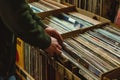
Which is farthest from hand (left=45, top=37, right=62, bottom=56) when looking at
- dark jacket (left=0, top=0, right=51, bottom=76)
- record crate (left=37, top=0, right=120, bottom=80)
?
record crate (left=37, top=0, right=120, bottom=80)

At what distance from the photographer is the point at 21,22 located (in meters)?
1.11

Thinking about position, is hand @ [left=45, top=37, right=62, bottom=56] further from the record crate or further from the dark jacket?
the record crate

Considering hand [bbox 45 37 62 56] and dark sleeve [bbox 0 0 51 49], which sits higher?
dark sleeve [bbox 0 0 51 49]

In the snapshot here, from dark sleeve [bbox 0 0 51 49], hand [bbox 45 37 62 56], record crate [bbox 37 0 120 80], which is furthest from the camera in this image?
record crate [bbox 37 0 120 80]

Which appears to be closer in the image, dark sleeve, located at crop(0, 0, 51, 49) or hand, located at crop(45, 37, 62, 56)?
dark sleeve, located at crop(0, 0, 51, 49)

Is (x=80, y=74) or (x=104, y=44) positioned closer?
(x=80, y=74)

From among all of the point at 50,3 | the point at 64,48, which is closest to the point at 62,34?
the point at 64,48

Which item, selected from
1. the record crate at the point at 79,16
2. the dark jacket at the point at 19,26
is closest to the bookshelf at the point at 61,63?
the record crate at the point at 79,16

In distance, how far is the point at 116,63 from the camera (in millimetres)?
1260

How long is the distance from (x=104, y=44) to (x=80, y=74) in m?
0.23

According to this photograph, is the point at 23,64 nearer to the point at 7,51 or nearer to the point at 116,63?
the point at 7,51

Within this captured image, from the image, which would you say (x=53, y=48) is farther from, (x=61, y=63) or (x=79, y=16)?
(x=79, y=16)

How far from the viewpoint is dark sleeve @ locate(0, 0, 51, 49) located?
1072 mm

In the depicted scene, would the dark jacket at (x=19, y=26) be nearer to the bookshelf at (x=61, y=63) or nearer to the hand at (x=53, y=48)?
the hand at (x=53, y=48)
